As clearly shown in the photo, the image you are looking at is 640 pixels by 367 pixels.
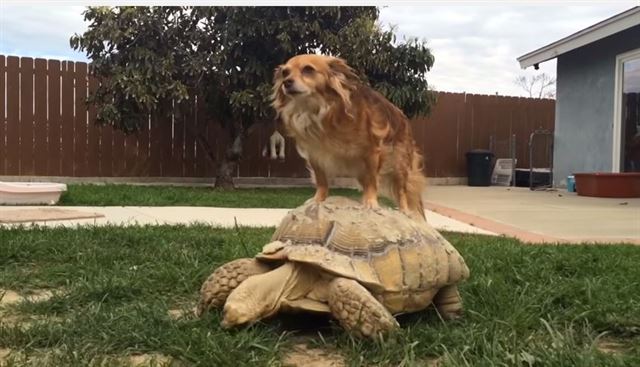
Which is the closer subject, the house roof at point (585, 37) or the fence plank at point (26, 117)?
the house roof at point (585, 37)

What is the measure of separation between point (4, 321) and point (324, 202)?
5.02ft

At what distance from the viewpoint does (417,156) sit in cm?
322

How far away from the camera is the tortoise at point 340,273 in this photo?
2.39m

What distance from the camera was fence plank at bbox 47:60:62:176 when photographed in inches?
449

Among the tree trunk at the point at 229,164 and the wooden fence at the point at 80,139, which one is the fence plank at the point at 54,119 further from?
the tree trunk at the point at 229,164

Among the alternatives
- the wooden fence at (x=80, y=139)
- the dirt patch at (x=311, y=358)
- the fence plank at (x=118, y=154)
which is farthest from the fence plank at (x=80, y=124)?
the dirt patch at (x=311, y=358)

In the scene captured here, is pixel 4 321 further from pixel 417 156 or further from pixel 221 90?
pixel 221 90

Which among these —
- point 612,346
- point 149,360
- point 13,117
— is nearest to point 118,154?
point 13,117

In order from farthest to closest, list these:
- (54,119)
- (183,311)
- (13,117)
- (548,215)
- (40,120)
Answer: (54,119)
(40,120)
(13,117)
(548,215)
(183,311)

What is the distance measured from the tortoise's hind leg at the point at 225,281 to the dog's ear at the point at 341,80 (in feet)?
2.59

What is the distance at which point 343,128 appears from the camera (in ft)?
8.74

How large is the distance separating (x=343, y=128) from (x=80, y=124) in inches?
398

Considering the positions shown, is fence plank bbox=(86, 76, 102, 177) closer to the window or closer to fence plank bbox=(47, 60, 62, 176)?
fence plank bbox=(47, 60, 62, 176)

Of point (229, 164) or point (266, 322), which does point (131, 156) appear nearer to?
point (229, 164)
